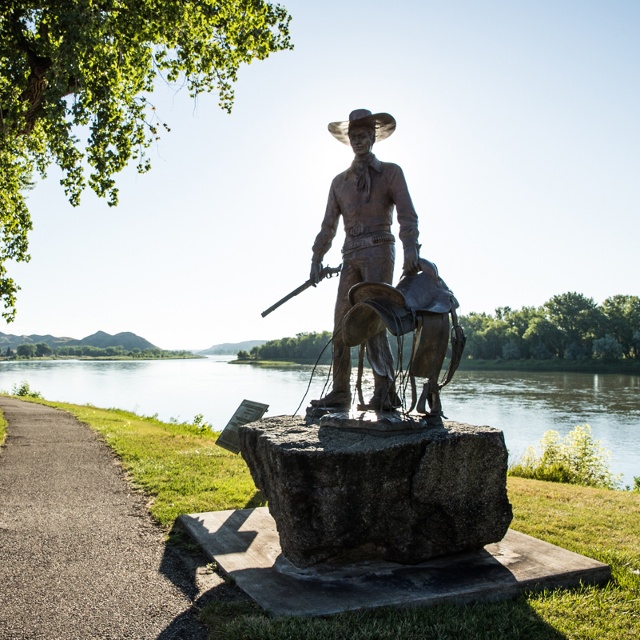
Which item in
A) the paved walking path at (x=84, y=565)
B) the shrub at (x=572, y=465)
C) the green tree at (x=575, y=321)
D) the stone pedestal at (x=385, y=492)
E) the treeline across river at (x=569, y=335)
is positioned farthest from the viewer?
the green tree at (x=575, y=321)

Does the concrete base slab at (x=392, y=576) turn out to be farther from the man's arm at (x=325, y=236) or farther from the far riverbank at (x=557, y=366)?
the far riverbank at (x=557, y=366)

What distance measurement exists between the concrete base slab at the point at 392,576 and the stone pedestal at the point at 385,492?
123 millimetres

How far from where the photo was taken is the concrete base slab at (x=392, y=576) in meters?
3.58

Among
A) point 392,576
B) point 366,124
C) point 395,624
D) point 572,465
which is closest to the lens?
point 395,624

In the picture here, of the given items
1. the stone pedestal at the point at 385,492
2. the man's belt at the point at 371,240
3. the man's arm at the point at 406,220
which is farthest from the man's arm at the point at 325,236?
the stone pedestal at the point at 385,492

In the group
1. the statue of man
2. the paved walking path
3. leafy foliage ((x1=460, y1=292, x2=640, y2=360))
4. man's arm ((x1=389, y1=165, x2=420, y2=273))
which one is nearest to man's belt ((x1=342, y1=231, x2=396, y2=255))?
the statue of man

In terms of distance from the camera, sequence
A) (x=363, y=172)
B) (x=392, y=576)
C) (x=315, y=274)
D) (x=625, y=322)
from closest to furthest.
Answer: (x=392, y=576)
(x=363, y=172)
(x=315, y=274)
(x=625, y=322)

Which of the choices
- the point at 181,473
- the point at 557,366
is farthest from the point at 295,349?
the point at 181,473

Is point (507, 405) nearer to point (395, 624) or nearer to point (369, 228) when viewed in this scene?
point (369, 228)

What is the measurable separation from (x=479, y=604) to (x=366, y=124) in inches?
153

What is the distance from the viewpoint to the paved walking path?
345 cm

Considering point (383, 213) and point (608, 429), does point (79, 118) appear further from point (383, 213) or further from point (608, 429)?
point (608, 429)

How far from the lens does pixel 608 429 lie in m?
19.1

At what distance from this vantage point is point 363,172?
17.9 ft
